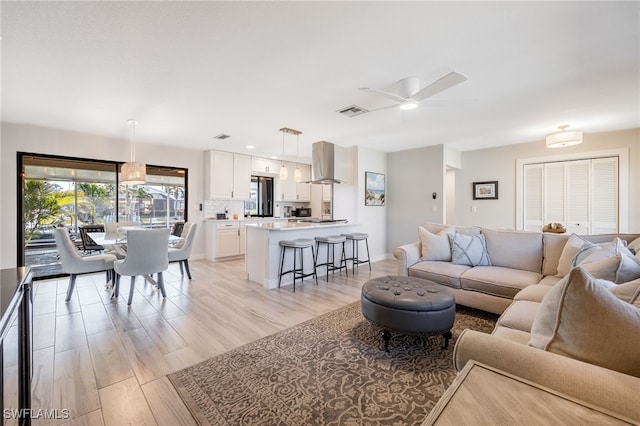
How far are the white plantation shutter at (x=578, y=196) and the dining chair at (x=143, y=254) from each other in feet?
22.5

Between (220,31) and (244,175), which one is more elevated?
(220,31)

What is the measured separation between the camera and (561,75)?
261 centimetres

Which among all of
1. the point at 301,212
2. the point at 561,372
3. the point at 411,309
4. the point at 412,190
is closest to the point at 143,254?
the point at 411,309

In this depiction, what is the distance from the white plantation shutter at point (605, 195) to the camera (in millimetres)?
4621

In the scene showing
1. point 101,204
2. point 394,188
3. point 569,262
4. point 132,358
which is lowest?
point 132,358

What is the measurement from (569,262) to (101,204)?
6.94 metres

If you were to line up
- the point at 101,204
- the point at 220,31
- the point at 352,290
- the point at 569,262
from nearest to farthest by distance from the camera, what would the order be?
the point at 220,31
the point at 569,262
the point at 352,290
the point at 101,204

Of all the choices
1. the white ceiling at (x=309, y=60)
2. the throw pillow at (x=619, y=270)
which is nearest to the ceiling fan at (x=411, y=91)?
the white ceiling at (x=309, y=60)

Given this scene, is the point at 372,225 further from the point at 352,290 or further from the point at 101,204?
the point at 101,204

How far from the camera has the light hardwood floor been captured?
5.47 feet

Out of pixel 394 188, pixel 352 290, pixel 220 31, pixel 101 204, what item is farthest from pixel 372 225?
pixel 101 204

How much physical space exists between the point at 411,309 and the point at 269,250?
237 cm

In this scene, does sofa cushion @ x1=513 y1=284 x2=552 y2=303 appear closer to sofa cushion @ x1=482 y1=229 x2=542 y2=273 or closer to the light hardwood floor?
sofa cushion @ x1=482 y1=229 x2=542 y2=273

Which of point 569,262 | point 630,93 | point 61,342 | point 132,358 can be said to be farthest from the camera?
point 630,93
